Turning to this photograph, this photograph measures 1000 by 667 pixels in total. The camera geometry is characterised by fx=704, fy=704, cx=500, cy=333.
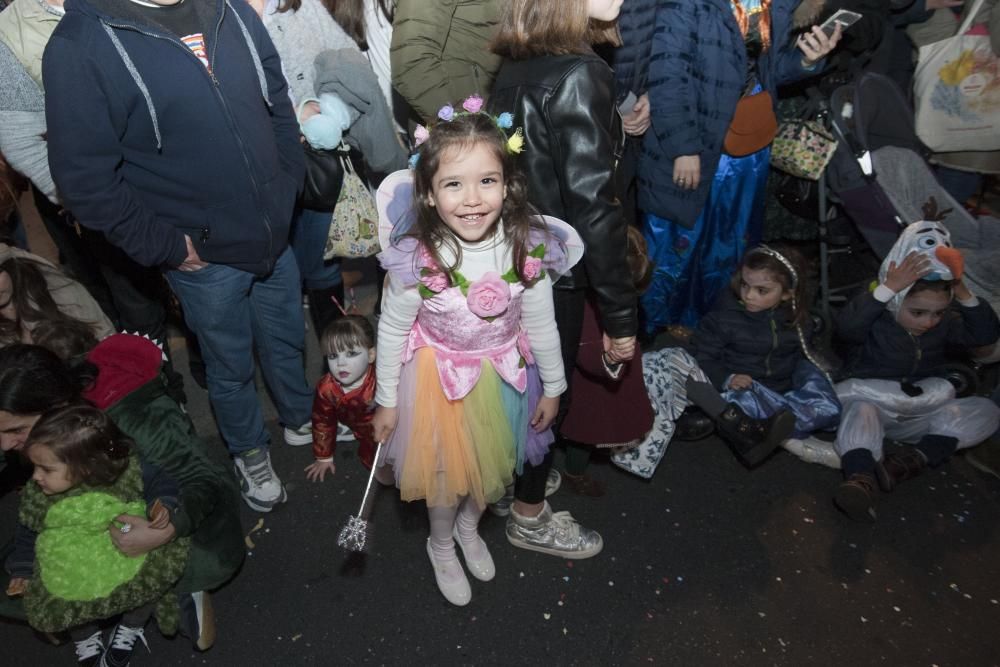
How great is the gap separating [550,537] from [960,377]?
2.07 m

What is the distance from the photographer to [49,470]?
217 centimetres

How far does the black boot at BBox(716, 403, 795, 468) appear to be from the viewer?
3.02 meters

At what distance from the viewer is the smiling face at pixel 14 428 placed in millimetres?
2256

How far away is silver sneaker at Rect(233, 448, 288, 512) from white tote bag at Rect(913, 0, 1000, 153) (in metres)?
3.68

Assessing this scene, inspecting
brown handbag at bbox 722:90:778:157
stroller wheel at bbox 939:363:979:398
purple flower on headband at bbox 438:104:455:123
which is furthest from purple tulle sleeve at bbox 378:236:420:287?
stroller wheel at bbox 939:363:979:398

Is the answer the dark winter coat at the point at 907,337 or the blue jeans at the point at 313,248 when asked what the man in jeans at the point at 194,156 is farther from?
the dark winter coat at the point at 907,337

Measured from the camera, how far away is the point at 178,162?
219 cm

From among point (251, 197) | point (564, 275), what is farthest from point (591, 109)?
point (251, 197)

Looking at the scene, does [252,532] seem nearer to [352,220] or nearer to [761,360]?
[352,220]

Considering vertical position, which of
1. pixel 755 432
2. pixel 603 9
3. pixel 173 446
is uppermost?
pixel 603 9

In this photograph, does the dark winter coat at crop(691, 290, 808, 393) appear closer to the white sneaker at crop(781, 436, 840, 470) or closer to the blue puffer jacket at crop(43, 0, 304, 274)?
the white sneaker at crop(781, 436, 840, 470)

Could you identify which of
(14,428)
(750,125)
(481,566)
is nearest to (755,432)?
(481,566)

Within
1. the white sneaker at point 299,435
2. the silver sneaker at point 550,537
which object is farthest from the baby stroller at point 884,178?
the white sneaker at point 299,435

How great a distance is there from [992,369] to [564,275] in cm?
280
